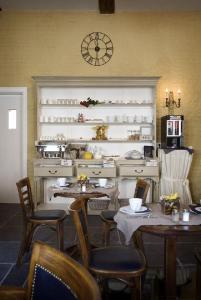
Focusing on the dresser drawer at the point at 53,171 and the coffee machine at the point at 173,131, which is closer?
the dresser drawer at the point at 53,171

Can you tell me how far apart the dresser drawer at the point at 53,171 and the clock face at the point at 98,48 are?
2.22 m

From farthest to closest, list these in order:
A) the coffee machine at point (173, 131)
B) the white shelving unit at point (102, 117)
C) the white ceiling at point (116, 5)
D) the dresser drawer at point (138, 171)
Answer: the white shelving unit at point (102, 117) < the white ceiling at point (116, 5) < the coffee machine at point (173, 131) < the dresser drawer at point (138, 171)

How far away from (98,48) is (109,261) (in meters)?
5.06

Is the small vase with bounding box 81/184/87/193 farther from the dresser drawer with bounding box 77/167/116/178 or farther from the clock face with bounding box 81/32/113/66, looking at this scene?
the clock face with bounding box 81/32/113/66

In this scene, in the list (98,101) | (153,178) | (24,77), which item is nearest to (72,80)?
(98,101)

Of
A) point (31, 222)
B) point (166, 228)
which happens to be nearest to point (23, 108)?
point (31, 222)

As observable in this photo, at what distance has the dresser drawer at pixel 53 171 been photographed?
19.3ft

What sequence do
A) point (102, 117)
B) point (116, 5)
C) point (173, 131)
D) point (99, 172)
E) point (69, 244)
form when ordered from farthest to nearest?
point (102, 117) < point (116, 5) < point (173, 131) < point (99, 172) < point (69, 244)

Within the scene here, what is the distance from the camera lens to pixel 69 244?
4.18 m

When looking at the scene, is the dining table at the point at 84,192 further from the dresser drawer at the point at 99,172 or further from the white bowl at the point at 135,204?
the dresser drawer at the point at 99,172

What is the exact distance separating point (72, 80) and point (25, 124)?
1.36 meters

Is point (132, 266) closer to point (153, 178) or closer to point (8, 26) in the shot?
point (153, 178)

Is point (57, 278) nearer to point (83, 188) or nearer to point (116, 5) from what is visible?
point (83, 188)

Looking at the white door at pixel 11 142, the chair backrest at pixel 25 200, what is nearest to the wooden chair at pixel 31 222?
the chair backrest at pixel 25 200
